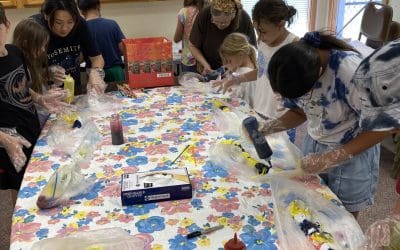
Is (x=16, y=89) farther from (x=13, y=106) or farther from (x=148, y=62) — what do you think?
(x=148, y=62)

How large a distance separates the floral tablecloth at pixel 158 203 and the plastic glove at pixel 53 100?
7.5 inches

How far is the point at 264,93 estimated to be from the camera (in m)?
2.00

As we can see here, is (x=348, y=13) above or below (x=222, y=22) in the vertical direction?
below

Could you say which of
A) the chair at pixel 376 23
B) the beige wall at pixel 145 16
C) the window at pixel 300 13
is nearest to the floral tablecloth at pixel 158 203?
the chair at pixel 376 23

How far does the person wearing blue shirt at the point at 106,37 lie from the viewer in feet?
9.55

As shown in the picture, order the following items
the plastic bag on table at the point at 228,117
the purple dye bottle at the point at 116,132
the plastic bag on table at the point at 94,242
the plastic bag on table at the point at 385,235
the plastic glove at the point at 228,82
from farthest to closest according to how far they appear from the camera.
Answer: the plastic glove at the point at 228,82 < the plastic bag on table at the point at 228,117 < the purple dye bottle at the point at 116,132 < the plastic bag on table at the point at 94,242 < the plastic bag on table at the point at 385,235

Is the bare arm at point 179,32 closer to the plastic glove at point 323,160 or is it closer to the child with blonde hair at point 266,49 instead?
the child with blonde hair at point 266,49

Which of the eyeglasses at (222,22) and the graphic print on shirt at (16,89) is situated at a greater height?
the eyeglasses at (222,22)

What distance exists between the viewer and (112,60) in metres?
3.00

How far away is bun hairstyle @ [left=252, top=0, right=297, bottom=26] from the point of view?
1.67 metres

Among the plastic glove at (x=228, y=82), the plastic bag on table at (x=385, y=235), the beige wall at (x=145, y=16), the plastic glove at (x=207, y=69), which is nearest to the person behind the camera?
the plastic bag on table at (x=385, y=235)

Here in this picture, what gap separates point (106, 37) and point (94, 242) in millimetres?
2229

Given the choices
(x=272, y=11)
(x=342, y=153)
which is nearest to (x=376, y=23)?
(x=272, y=11)

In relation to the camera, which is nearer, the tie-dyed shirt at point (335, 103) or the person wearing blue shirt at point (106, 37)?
the tie-dyed shirt at point (335, 103)
